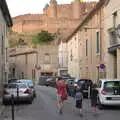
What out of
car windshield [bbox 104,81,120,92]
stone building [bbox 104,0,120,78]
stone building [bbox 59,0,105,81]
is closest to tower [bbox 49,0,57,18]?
stone building [bbox 59,0,105,81]

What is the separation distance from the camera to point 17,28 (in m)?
141

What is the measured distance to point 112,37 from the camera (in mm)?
43469

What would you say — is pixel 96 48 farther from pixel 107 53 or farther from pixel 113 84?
pixel 113 84

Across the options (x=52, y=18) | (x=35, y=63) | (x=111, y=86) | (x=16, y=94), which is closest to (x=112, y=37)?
(x=16, y=94)

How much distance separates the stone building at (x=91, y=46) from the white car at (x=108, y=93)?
14.2 m

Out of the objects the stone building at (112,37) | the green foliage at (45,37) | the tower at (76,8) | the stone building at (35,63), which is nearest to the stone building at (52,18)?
the tower at (76,8)

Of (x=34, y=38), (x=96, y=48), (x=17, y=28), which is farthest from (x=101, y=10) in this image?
(x=17, y=28)

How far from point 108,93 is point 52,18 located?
369 ft

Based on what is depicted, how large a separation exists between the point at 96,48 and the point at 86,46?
744cm

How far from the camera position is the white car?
2714 cm

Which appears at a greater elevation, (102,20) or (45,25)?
(45,25)

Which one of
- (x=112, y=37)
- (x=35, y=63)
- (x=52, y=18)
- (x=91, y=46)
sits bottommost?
(x=35, y=63)

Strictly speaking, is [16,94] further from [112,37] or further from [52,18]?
[52,18]

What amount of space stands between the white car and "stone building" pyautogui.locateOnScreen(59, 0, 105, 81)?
14.2 metres
